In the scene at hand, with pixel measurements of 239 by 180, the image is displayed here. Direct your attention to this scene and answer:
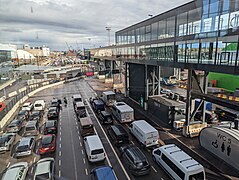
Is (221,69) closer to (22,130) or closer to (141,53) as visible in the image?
(141,53)

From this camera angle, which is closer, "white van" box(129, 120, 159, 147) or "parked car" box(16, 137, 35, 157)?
"parked car" box(16, 137, 35, 157)

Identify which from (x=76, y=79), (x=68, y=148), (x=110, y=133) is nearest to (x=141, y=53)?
(x=110, y=133)

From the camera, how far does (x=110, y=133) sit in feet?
63.8

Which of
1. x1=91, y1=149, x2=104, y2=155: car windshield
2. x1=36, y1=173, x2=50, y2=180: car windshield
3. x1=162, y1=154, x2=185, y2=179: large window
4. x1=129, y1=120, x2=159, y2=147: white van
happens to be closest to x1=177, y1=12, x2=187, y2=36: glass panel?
x1=129, y1=120, x2=159, y2=147: white van

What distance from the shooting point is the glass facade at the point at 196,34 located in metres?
13.0

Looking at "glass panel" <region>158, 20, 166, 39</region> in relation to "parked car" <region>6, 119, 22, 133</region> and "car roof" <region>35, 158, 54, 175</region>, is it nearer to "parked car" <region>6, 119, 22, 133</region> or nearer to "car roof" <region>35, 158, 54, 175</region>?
"car roof" <region>35, 158, 54, 175</region>

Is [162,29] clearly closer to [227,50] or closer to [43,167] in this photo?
[227,50]

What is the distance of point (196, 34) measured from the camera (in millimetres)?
16438

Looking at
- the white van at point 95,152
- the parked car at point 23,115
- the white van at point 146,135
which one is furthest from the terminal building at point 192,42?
the parked car at point 23,115

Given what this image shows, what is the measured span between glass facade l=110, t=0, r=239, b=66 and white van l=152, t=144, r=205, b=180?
7.71 metres

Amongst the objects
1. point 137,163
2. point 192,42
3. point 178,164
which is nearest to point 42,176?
point 137,163

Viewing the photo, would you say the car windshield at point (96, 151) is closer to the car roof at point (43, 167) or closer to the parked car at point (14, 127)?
the car roof at point (43, 167)

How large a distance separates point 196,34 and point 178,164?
11.9 metres

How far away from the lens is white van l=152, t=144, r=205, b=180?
36.2 ft
